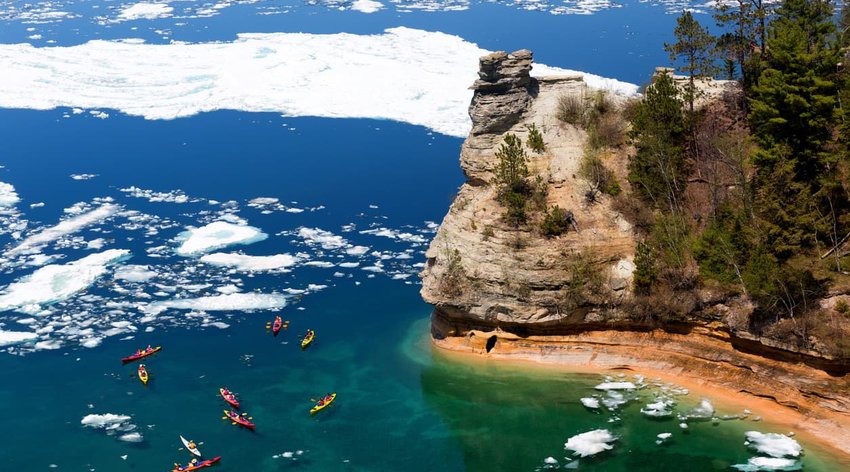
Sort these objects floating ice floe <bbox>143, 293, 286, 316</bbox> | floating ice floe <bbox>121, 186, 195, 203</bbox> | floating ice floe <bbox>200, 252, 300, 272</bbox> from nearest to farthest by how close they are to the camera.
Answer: floating ice floe <bbox>143, 293, 286, 316</bbox>
floating ice floe <bbox>200, 252, 300, 272</bbox>
floating ice floe <bbox>121, 186, 195, 203</bbox>

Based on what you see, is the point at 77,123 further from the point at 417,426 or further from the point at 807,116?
the point at 807,116

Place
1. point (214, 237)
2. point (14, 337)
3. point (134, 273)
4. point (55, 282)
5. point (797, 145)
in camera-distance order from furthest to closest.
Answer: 1. point (214, 237)
2. point (134, 273)
3. point (55, 282)
4. point (14, 337)
5. point (797, 145)

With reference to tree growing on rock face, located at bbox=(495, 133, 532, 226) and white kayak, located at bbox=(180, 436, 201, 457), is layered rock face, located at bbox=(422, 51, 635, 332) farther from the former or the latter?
white kayak, located at bbox=(180, 436, 201, 457)

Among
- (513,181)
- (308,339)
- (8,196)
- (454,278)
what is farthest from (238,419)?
(8,196)

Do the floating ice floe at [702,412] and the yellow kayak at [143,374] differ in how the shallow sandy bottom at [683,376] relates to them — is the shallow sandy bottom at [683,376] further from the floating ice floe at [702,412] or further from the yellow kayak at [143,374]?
the yellow kayak at [143,374]

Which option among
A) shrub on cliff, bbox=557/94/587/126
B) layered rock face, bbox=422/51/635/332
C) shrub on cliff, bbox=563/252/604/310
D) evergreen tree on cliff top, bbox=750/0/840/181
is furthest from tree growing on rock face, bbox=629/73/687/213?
shrub on cliff, bbox=563/252/604/310

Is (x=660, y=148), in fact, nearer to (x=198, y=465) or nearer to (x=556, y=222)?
(x=556, y=222)
